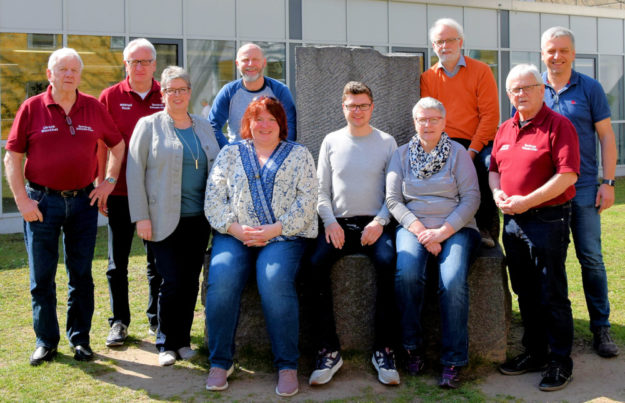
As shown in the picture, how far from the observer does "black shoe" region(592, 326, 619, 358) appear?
15.1ft

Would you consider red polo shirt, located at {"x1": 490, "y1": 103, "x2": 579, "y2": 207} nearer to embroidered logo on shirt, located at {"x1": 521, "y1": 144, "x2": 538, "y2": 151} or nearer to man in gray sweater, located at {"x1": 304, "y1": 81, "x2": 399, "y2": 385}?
embroidered logo on shirt, located at {"x1": 521, "y1": 144, "x2": 538, "y2": 151}

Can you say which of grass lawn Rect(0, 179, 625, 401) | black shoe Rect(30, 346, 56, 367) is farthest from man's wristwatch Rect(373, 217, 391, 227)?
black shoe Rect(30, 346, 56, 367)

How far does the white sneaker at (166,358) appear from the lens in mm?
4555

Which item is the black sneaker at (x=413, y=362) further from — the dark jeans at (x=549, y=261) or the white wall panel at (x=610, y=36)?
the white wall panel at (x=610, y=36)

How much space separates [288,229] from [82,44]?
8.36 metres

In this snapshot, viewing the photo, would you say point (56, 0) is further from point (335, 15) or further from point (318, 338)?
point (318, 338)

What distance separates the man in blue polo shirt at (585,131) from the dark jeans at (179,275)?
8.24ft

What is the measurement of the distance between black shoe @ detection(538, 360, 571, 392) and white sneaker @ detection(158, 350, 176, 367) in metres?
2.35

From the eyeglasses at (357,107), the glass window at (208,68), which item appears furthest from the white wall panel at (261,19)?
the eyeglasses at (357,107)

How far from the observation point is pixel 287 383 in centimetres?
405

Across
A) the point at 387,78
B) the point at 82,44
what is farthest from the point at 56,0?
the point at 387,78

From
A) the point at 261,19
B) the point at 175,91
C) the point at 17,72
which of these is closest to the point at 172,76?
the point at 175,91

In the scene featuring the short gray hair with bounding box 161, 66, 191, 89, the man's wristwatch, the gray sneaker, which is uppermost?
the short gray hair with bounding box 161, 66, 191, 89

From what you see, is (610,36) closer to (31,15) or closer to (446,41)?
(31,15)
